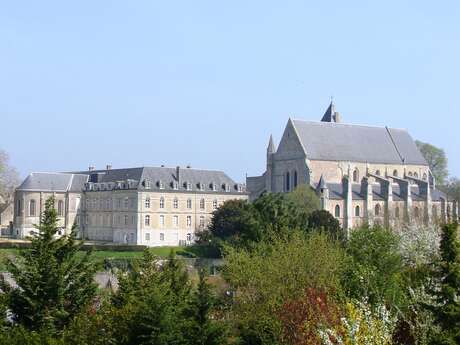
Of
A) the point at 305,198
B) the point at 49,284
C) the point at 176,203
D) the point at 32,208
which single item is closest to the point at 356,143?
the point at 305,198

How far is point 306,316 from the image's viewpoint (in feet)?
76.2

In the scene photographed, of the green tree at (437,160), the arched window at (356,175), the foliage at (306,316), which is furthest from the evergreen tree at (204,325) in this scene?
the green tree at (437,160)

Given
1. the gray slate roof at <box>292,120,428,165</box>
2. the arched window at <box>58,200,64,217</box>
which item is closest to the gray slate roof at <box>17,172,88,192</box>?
the arched window at <box>58,200,64,217</box>

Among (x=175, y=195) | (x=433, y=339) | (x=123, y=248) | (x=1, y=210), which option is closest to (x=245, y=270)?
(x=433, y=339)

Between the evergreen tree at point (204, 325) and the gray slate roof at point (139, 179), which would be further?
the gray slate roof at point (139, 179)

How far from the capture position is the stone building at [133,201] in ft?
248

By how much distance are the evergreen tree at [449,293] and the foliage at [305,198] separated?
2038 inches

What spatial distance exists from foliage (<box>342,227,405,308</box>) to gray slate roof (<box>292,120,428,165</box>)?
41256mm

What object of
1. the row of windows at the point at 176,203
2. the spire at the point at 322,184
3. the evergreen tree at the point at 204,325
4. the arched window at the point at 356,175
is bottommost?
the evergreen tree at the point at 204,325

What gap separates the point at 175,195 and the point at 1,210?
26.0 metres

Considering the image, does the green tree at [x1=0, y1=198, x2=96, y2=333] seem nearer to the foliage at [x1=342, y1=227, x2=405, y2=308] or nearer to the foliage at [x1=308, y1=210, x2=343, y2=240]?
the foliage at [x1=342, y1=227, x2=405, y2=308]

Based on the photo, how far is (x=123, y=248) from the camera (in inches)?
2566

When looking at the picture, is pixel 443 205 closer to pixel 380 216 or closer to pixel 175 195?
pixel 380 216

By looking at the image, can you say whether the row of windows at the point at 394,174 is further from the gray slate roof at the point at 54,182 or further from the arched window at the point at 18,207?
the arched window at the point at 18,207
